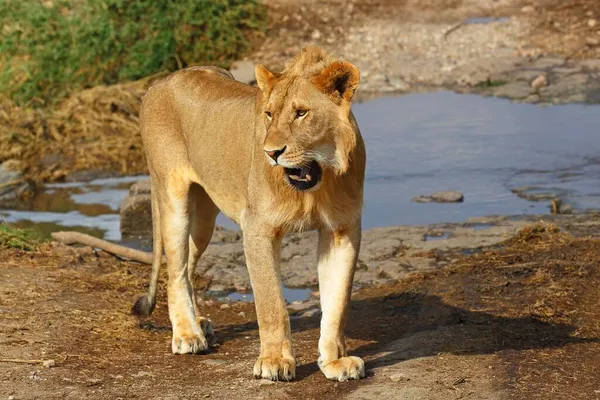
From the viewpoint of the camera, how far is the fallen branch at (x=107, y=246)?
330 inches

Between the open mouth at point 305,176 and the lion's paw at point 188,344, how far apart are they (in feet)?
4.64

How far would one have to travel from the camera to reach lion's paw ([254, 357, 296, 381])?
541 cm

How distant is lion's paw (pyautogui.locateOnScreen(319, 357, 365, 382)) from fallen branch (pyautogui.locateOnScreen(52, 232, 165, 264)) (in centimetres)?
309

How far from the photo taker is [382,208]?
9.88 meters

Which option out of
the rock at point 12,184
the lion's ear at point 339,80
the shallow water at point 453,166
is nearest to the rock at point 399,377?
the lion's ear at point 339,80

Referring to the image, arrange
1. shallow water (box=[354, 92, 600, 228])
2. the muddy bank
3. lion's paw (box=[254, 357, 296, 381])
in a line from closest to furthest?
1. lion's paw (box=[254, 357, 296, 381])
2. shallow water (box=[354, 92, 600, 228])
3. the muddy bank

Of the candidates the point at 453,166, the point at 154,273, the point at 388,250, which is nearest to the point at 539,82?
the point at 453,166

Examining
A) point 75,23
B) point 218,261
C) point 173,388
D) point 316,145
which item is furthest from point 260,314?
point 75,23

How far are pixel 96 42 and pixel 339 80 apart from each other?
9.06m

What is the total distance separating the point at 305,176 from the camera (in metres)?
5.21

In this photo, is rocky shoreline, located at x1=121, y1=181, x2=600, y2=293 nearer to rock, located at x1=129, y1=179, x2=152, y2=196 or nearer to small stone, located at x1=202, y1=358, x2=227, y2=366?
rock, located at x1=129, y1=179, x2=152, y2=196

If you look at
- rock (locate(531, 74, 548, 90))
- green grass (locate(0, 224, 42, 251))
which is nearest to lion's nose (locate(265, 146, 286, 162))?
green grass (locate(0, 224, 42, 251))

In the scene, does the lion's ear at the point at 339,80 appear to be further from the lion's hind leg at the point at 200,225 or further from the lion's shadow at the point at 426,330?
the lion's hind leg at the point at 200,225

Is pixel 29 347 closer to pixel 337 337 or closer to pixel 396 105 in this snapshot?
pixel 337 337
